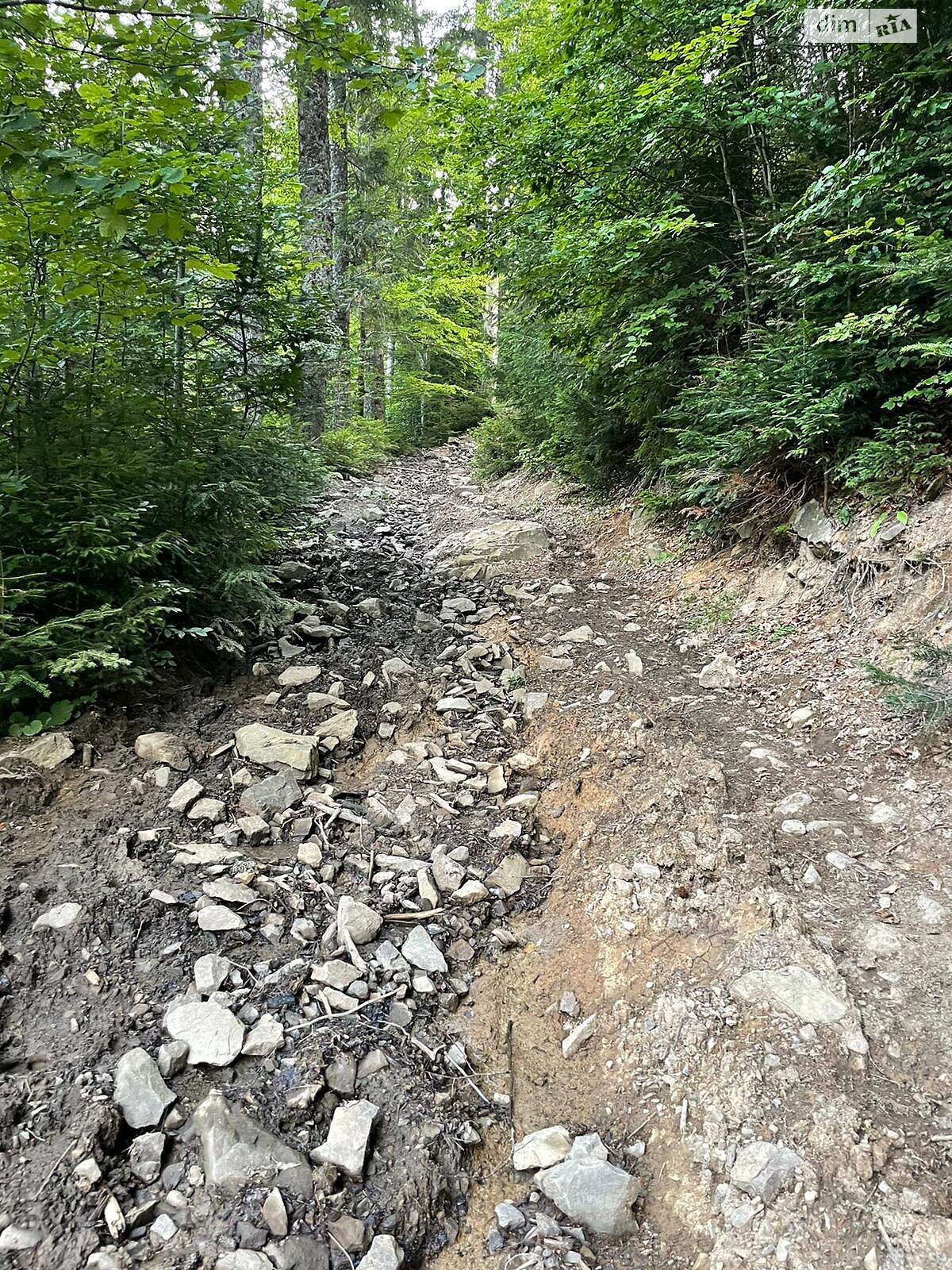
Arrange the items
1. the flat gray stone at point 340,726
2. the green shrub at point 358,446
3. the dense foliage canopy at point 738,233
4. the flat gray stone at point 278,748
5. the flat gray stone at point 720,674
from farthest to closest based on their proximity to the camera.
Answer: the green shrub at point 358,446 → the flat gray stone at point 720,674 → the dense foliage canopy at point 738,233 → the flat gray stone at point 340,726 → the flat gray stone at point 278,748

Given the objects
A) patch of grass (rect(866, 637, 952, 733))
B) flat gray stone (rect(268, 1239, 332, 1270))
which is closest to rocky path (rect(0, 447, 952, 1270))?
flat gray stone (rect(268, 1239, 332, 1270))

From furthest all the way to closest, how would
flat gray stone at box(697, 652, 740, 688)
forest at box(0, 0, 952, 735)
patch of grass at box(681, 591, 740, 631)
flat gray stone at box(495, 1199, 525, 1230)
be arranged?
patch of grass at box(681, 591, 740, 631) → flat gray stone at box(697, 652, 740, 688) → forest at box(0, 0, 952, 735) → flat gray stone at box(495, 1199, 525, 1230)

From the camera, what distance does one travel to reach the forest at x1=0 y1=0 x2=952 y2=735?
10.1ft

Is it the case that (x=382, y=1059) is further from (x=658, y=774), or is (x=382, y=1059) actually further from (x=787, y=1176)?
(x=658, y=774)

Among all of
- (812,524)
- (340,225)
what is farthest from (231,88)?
(340,225)

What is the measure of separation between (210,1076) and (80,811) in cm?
147

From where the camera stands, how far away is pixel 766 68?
5629 millimetres

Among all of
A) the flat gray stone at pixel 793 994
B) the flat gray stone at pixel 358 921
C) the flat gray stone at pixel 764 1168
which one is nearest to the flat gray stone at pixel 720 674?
the flat gray stone at pixel 793 994

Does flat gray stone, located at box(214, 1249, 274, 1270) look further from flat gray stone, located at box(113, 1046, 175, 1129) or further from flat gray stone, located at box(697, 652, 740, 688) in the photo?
flat gray stone, located at box(697, 652, 740, 688)

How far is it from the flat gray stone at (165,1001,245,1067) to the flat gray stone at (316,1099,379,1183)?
0.45 metres

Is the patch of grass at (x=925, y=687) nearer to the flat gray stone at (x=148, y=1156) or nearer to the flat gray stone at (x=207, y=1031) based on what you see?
the flat gray stone at (x=207, y=1031)

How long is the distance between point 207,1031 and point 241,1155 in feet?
1.50

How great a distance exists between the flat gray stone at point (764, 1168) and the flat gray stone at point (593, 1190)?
33cm

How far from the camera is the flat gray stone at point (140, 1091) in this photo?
6.85ft
